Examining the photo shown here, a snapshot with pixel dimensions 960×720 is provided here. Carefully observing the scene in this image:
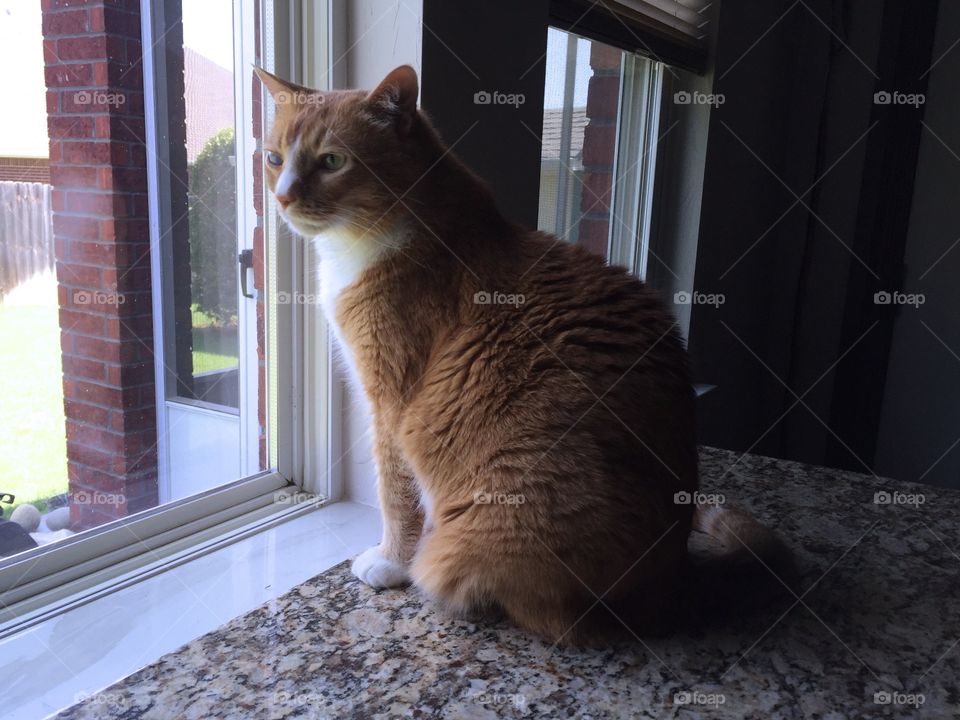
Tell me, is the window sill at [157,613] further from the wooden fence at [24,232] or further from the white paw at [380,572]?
the wooden fence at [24,232]

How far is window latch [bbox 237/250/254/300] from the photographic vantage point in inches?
53.4

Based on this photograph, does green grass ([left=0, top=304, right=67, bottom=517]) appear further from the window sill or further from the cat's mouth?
the cat's mouth

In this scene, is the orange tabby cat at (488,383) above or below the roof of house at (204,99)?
below

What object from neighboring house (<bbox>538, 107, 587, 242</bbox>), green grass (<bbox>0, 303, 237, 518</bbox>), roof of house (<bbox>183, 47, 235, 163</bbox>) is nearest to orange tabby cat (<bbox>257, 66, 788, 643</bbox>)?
roof of house (<bbox>183, 47, 235, 163</bbox>)

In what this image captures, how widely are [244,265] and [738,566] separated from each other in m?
1.01

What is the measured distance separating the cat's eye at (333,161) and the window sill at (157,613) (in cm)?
65

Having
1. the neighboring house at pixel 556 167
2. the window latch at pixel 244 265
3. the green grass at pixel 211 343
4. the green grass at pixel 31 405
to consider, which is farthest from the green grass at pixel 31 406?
the neighboring house at pixel 556 167

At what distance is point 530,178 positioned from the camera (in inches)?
60.1

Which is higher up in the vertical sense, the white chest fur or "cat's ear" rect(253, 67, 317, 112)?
"cat's ear" rect(253, 67, 317, 112)

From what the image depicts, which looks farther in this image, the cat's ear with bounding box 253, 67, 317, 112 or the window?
the window

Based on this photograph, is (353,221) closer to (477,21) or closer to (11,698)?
(477,21)

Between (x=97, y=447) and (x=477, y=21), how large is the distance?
0.98 m

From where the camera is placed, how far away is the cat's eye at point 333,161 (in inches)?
44.0

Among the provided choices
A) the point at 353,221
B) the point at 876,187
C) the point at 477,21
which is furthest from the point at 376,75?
the point at 876,187
